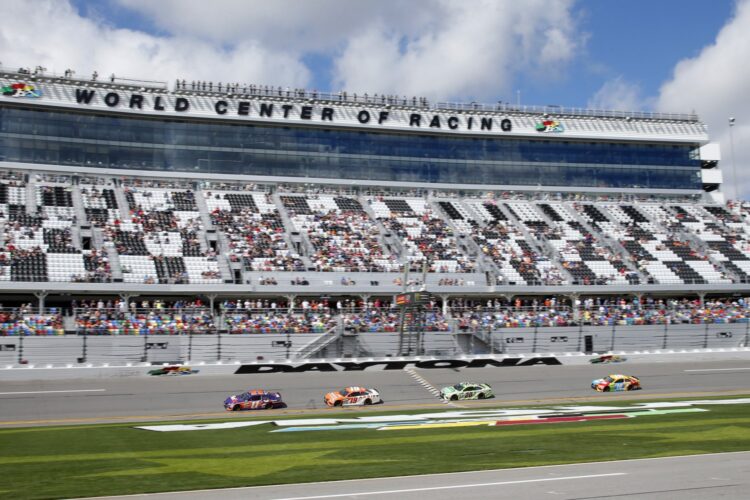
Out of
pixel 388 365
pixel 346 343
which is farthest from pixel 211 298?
pixel 388 365

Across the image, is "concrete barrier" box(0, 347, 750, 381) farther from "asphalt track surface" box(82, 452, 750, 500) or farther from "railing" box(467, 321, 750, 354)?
"asphalt track surface" box(82, 452, 750, 500)

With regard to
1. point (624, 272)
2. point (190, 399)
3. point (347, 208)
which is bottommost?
point (190, 399)

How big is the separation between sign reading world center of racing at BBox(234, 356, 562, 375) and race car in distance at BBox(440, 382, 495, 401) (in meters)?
6.50

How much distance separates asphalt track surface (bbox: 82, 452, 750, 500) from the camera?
1396 cm

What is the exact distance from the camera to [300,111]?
2454 inches

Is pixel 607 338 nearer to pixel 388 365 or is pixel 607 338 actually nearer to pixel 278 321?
pixel 388 365

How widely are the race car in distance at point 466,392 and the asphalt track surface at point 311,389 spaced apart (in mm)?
479

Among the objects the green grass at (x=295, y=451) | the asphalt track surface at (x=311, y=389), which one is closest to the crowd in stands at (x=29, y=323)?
the asphalt track surface at (x=311, y=389)

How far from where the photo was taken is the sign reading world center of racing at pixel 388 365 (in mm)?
39125

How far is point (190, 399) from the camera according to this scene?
3309 cm

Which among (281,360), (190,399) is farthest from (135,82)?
(190,399)

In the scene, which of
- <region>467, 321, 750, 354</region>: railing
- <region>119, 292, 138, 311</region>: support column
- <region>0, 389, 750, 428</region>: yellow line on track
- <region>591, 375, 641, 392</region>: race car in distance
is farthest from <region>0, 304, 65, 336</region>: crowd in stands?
<region>591, 375, 641, 392</region>: race car in distance

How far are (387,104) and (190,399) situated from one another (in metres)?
38.2

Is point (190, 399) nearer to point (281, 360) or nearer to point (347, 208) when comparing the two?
point (281, 360)
